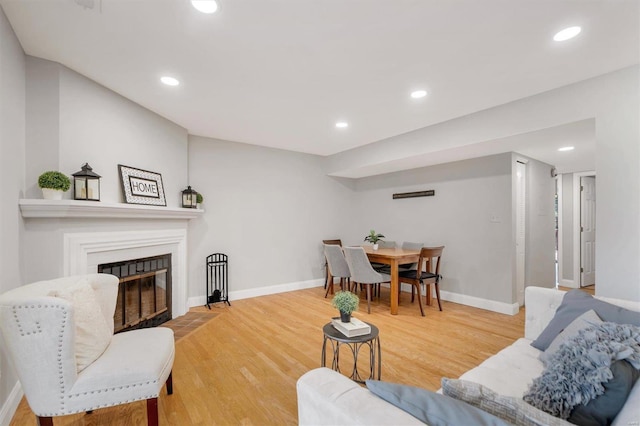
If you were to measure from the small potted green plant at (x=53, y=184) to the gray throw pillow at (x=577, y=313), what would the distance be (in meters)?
3.48

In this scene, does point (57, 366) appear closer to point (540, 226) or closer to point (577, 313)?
point (577, 313)

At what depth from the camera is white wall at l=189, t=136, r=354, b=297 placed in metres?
4.43

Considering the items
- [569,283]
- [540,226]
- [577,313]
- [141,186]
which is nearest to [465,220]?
[540,226]

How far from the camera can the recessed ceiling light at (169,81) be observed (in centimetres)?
262

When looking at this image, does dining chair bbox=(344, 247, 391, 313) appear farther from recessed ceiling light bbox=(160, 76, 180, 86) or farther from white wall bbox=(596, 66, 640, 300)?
recessed ceiling light bbox=(160, 76, 180, 86)

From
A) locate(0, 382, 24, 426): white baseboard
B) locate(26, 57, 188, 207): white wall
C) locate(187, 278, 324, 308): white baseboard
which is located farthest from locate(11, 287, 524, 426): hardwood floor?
locate(26, 57, 188, 207): white wall

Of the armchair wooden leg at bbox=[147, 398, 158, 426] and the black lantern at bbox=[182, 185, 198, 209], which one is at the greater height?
the black lantern at bbox=[182, 185, 198, 209]

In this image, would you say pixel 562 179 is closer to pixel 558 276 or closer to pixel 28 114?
pixel 558 276

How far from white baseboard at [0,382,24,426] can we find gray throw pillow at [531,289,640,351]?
10.7 ft

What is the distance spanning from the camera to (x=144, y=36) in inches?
80.0

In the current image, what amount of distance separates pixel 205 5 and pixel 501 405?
7.51 feet

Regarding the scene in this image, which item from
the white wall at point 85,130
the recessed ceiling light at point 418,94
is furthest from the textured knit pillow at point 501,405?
the white wall at point 85,130

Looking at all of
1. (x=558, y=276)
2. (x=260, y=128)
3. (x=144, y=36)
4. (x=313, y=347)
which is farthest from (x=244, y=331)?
(x=558, y=276)

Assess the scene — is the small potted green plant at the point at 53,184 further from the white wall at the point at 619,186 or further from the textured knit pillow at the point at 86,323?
the white wall at the point at 619,186
